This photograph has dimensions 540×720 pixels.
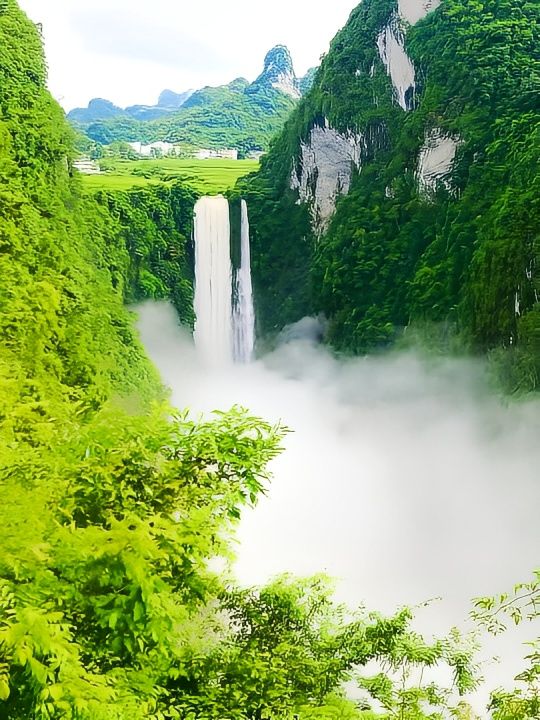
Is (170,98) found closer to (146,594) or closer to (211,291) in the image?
(211,291)

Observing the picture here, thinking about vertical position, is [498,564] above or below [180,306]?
below

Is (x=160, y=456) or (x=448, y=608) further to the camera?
(x=448, y=608)

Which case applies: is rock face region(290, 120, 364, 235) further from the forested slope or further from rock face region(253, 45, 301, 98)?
rock face region(253, 45, 301, 98)

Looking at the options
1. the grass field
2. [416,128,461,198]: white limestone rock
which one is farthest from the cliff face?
the grass field

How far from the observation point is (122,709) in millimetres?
2002

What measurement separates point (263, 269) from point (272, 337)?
80.7 inches

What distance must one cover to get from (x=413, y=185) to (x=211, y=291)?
6071mm

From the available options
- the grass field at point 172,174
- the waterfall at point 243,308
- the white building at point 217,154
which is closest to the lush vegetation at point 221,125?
the white building at point 217,154

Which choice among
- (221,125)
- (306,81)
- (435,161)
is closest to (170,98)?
(306,81)

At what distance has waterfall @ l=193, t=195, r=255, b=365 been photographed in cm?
1936

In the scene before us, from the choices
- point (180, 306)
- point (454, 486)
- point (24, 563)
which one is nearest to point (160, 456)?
point (24, 563)

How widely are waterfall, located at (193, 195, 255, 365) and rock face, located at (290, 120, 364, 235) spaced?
269cm

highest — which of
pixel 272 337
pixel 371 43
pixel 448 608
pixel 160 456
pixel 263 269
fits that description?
pixel 371 43

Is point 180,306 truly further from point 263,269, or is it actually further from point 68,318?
point 68,318
